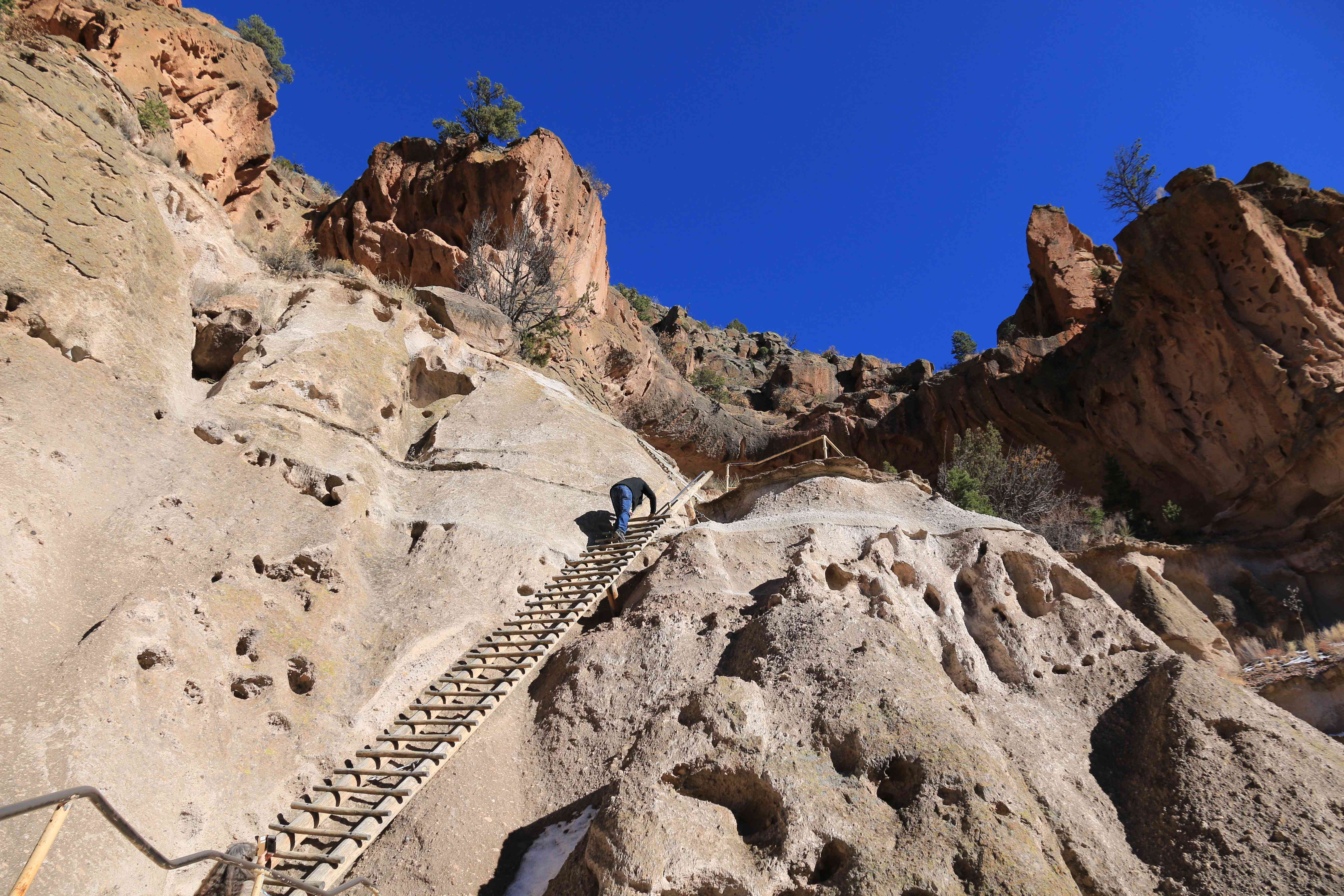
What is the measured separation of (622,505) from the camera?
9719 mm

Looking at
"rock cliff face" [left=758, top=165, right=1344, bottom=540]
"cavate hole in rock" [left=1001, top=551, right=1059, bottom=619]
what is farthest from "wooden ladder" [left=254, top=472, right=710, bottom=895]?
"rock cliff face" [left=758, top=165, right=1344, bottom=540]

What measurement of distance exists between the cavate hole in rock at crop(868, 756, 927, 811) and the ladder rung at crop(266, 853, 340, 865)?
3341mm

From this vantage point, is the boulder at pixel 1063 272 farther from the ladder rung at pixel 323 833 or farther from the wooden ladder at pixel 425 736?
the ladder rung at pixel 323 833

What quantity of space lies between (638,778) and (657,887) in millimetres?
797

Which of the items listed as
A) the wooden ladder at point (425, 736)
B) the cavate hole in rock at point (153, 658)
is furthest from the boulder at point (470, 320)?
the cavate hole in rock at point (153, 658)

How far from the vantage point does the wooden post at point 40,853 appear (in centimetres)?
237

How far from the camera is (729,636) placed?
24.8 ft

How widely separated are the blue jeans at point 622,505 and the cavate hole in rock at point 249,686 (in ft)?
13.8

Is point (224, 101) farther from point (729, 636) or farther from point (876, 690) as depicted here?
point (876, 690)

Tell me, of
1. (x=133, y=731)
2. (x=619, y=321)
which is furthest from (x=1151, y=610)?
(x=619, y=321)

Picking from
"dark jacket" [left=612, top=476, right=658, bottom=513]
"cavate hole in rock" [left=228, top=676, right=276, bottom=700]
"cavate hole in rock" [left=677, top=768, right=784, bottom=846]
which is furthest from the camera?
"dark jacket" [left=612, top=476, right=658, bottom=513]

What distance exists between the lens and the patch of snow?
17.9 ft

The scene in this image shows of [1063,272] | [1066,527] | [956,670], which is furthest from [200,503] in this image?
[1063,272]

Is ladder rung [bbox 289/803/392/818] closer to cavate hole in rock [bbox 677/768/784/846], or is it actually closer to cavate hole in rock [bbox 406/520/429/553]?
cavate hole in rock [bbox 677/768/784/846]
